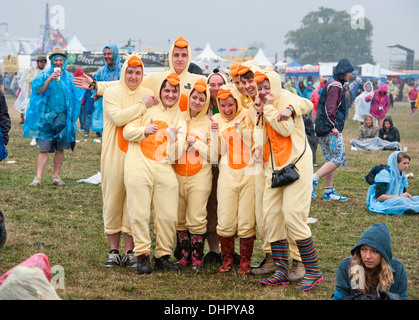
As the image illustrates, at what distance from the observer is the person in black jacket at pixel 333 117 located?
27.1 ft

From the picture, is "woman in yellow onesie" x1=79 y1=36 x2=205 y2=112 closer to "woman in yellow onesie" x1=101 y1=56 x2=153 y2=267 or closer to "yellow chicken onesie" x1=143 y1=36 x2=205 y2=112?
"yellow chicken onesie" x1=143 y1=36 x2=205 y2=112

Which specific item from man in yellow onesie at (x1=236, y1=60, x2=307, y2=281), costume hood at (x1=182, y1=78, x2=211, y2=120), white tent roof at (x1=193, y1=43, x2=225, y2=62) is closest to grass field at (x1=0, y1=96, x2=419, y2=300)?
man in yellow onesie at (x1=236, y1=60, x2=307, y2=281)

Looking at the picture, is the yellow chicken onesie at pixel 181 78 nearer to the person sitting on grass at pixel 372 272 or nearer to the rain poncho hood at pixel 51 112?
the person sitting on grass at pixel 372 272

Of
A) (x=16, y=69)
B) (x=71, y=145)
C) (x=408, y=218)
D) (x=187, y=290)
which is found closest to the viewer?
(x=187, y=290)

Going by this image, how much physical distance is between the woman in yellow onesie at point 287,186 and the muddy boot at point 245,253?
0.28 m

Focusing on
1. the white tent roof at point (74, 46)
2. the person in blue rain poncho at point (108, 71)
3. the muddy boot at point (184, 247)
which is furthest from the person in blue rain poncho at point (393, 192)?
the white tent roof at point (74, 46)

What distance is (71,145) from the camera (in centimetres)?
894

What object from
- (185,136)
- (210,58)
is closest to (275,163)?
(185,136)

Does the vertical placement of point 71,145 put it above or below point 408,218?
above

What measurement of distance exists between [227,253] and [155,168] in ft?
3.45

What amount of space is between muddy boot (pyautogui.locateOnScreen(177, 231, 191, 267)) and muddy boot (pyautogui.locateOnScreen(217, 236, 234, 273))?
33cm
